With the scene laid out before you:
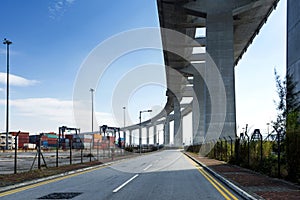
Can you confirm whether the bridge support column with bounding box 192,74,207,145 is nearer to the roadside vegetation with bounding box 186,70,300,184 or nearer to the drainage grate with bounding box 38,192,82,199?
the roadside vegetation with bounding box 186,70,300,184

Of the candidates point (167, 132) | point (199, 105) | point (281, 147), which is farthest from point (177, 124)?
point (281, 147)

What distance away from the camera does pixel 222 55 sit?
38.1m

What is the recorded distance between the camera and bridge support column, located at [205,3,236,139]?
37.7m

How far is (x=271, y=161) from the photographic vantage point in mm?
18344

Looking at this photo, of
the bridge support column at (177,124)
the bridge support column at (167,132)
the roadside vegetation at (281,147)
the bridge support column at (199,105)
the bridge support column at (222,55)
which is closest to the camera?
the roadside vegetation at (281,147)

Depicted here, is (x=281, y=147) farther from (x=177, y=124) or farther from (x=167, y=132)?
(x=167, y=132)

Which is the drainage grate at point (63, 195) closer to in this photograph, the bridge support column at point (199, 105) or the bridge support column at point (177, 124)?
the bridge support column at point (199, 105)

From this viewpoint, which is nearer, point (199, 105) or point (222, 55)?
point (222, 55)

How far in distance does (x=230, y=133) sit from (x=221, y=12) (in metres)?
12.4

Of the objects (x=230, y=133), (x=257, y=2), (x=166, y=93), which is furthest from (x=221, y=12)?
(x=166, y=93)

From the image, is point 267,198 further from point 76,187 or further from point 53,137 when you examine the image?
point 53,137

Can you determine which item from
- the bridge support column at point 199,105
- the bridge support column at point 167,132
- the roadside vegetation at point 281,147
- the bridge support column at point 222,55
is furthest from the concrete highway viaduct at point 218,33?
the bridge support column at point 167,132

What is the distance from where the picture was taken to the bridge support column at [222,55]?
37.7m

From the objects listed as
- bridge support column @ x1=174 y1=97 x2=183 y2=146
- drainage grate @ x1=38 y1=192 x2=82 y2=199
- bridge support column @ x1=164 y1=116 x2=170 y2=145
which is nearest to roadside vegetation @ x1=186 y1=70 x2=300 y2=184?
drainage grate @ x1=38 y1=192 x2=82 y2=199
